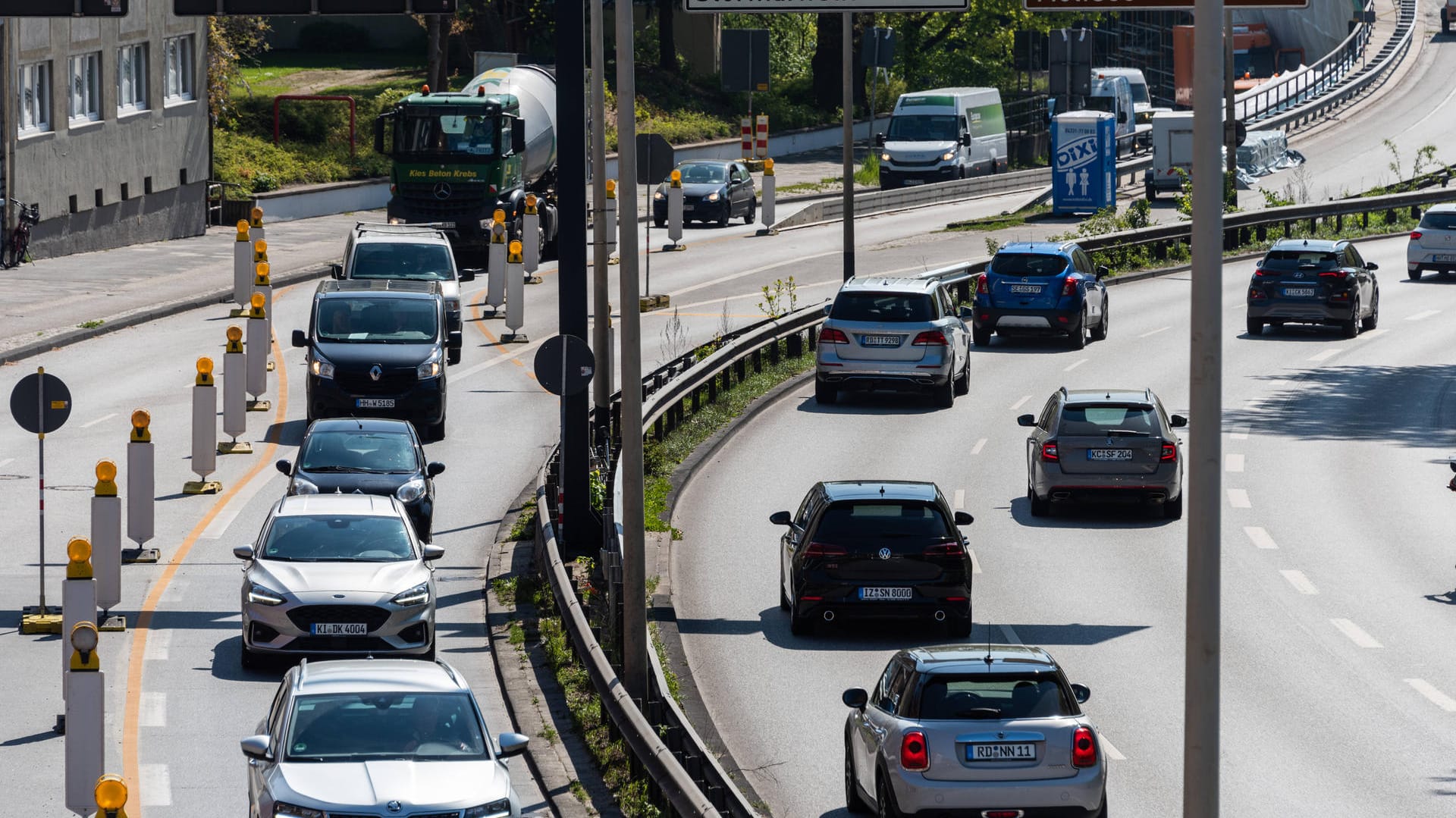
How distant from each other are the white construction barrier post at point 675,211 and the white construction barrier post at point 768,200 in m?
3.36

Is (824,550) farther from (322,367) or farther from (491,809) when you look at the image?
(322,367)

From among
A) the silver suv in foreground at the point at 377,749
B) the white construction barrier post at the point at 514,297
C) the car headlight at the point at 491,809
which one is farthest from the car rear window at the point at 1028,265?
the car headlight at the point at 491,809

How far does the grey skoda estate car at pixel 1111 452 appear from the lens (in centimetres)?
A: 2420

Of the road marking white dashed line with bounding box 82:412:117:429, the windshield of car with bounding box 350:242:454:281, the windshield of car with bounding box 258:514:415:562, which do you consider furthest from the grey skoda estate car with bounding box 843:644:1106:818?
the windshield of car with bounding box 350:242:454:281

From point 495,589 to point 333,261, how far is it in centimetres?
2598

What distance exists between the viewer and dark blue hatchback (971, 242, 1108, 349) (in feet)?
121

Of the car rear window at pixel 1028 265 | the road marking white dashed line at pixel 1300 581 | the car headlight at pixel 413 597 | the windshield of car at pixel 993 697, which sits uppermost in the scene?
the car rear window at pixel 1028 265

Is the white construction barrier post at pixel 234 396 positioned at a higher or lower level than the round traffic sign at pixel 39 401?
lower

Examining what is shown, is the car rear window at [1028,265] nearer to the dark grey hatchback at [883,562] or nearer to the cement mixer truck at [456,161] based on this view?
the cement mixer truck at [456,161]

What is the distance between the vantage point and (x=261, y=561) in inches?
698

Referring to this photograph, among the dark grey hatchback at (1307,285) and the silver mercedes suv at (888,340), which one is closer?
the silver mercedes suv at (888,340)

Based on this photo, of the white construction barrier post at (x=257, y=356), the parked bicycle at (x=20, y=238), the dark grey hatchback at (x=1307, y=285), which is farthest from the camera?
the parked bicycle at (x=20, y=238)

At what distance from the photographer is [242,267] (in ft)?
123

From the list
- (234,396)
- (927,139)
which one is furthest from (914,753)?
(927,139)
